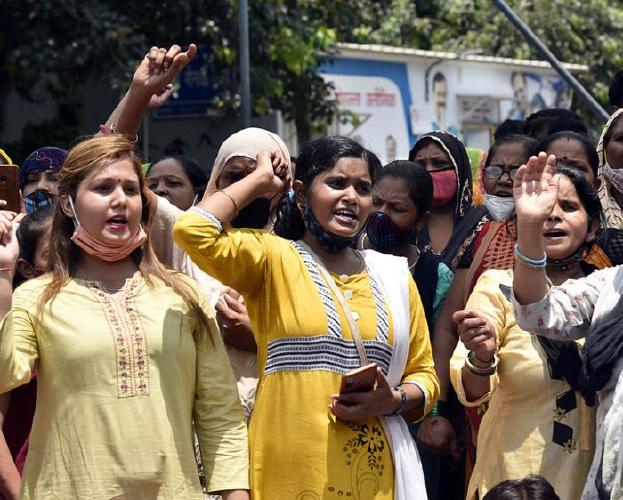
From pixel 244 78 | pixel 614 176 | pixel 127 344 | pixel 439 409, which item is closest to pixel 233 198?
pixel 127 344

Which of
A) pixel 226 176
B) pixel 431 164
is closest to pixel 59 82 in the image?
pixel 431 164

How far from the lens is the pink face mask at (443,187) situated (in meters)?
6.32

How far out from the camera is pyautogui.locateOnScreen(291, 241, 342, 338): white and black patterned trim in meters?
4.10

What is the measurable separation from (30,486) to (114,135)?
3.58 ft

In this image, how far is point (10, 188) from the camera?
4.13 m

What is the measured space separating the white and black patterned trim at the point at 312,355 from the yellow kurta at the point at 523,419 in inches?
24.7

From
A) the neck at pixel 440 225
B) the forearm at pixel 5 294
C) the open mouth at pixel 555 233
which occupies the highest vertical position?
the forearm at pixel 5 294

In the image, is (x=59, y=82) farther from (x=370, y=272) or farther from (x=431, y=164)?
(x=370, y=272)

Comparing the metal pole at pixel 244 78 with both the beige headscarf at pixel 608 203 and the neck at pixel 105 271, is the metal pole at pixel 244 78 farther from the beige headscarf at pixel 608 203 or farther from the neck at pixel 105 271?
the neck at pixel 105 271

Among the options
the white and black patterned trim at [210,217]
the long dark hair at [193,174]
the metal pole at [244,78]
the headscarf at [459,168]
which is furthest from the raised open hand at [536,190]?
the metal pole at [244,78]

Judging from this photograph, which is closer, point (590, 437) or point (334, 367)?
point (334, 367)

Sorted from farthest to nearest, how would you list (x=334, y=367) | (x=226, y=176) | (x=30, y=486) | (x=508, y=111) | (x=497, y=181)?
1. (x=508, y=111)
2. (x=497, y=181)
3. (x=226, y=176)
4. (x=334, y=367)
5. (x=30, y=486)

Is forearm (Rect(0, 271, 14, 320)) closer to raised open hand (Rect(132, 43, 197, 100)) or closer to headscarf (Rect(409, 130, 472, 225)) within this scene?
raised open hand (Rect(132, 43, 197, 100))

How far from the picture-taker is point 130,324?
3.90 m
